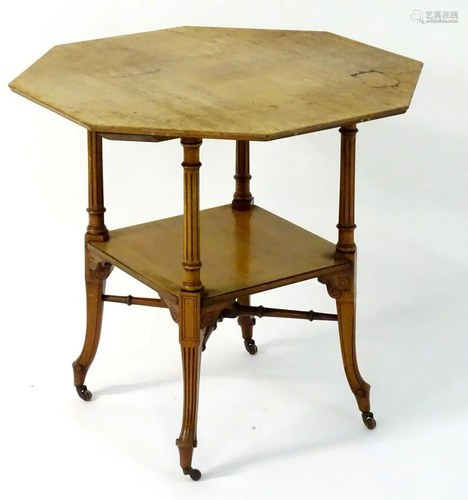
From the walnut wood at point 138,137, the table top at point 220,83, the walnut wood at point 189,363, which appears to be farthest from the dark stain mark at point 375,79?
the walnut wood at point 189,363

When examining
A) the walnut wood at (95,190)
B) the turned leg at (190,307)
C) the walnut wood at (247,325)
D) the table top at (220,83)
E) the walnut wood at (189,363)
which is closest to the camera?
the table top at (220,83)

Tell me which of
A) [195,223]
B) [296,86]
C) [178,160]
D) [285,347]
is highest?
[296,86]

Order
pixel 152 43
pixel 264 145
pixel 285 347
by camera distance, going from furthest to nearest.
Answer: pixel 264 145 → pixel 285 347 → pixel 152 43

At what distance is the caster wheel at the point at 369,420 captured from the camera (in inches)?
133

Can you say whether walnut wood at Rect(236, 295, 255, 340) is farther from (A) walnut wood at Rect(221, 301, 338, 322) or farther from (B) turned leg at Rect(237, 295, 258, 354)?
(A) walnut wood at Rect(221, 301, 338, 322)

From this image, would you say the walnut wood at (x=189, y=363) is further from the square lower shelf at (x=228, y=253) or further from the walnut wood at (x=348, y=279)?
the walnut wood at (x=348, y=279)

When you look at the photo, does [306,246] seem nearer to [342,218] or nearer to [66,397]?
[342,218]

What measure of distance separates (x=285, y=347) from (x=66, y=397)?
742mm

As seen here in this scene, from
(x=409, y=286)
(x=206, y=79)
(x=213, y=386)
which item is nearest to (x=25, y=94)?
(x=206, y=79)

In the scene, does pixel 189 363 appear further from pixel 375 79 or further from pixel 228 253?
pixel 375 79

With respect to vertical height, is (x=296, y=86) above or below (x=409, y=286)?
above

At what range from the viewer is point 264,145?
4504 millimetres

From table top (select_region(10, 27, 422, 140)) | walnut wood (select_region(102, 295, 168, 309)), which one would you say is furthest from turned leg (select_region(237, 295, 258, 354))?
table top (select_region(10, 27, 422, 140))

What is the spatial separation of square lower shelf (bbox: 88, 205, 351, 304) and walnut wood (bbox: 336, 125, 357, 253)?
5cm
